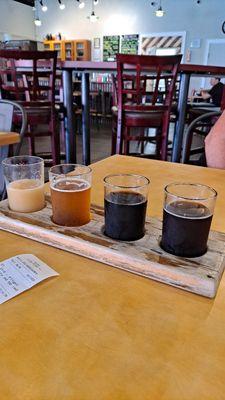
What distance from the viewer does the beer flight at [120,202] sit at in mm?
573

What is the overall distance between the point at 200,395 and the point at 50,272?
0.30 meters

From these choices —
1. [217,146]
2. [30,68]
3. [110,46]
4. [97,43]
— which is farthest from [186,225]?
[97,43]

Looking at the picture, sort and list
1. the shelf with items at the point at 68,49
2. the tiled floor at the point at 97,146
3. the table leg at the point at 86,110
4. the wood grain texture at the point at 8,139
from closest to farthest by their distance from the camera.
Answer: the wood grain texture at the point at 8,139 → the table leg at the point at 86,110 → the tiled floor at the point at 97,146 → the shelf with items at the point at 68,49

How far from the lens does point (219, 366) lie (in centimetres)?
38

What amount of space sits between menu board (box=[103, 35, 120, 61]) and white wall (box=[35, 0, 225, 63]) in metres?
0.20

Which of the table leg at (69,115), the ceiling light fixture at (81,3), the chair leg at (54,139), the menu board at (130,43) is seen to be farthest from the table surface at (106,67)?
the ceiling light fixture at (81,3)

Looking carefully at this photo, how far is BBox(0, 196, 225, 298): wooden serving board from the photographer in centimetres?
52

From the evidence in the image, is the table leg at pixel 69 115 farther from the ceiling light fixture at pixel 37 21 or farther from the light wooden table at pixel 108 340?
the ceiling light fixture at pixel 37 21

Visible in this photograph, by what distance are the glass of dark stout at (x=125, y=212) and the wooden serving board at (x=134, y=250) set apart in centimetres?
2

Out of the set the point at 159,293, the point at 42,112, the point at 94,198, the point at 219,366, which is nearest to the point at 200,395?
the point at 219,366

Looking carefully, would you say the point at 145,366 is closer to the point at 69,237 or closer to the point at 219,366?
the point at 219,366

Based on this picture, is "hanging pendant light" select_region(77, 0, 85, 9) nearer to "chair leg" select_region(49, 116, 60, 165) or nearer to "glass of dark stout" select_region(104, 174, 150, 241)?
"chair leg" select_region(49, 116, 60, 165)

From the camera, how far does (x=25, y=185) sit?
2.45ft

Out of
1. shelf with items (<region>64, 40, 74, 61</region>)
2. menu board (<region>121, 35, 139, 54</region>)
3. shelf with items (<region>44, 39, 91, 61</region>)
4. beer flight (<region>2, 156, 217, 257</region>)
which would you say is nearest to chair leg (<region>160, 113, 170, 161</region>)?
beer flight (<region>2, 156, 217, 257</region>)
